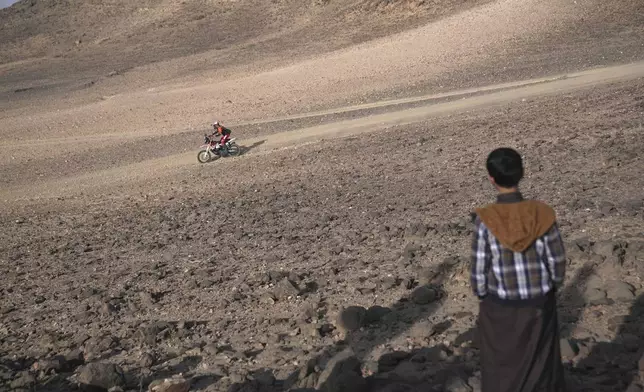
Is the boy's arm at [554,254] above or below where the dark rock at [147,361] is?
above

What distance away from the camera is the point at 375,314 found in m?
6.04

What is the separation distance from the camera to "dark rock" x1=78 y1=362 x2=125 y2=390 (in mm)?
5332

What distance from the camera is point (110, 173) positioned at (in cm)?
1627

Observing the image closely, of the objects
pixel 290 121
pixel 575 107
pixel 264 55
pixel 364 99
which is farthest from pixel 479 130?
pixel 264 55

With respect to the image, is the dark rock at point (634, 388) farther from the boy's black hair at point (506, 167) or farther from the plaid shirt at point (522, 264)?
the boy's black hair at point (506, 167)

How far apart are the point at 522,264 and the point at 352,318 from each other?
2.47 m

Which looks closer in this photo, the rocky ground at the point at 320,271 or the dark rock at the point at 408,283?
the rocky ground at the point at 320,271

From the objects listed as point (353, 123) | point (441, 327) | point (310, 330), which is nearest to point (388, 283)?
point (310, 330)

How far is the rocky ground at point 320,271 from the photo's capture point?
536cm

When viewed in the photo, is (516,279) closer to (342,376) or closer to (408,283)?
(342,376)

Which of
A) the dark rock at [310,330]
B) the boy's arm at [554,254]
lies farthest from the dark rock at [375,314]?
the boy's arm at [554,254]

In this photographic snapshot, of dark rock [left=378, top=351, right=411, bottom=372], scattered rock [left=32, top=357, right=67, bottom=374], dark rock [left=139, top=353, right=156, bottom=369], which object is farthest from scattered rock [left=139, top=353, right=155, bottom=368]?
dark rock [left=378, top=351, right=411, bottom=372]

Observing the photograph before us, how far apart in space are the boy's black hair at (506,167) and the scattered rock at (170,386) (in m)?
2.72

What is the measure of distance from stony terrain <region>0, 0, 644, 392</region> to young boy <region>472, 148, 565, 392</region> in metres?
0.90
